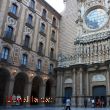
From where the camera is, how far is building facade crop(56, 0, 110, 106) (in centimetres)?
2839

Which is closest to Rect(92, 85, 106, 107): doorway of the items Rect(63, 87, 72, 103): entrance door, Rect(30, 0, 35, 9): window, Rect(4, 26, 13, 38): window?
Rect(63, 87, 72, 103): entrance door

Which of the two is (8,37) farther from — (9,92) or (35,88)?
(35,88)

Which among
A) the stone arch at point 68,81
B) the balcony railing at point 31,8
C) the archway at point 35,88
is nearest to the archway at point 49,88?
the archway at point 35,88

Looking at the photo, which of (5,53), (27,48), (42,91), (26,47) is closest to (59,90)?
(42,91)

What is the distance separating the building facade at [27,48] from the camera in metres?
23.8

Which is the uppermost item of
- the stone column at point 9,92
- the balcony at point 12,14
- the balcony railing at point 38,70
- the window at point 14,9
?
the window at point 14,9

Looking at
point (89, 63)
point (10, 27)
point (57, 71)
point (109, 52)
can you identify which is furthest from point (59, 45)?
point (10, 27)

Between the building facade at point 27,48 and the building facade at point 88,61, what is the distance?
2173 mm

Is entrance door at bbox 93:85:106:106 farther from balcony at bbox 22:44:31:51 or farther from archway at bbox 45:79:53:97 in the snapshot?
balcony at bbox 22:44:31:51

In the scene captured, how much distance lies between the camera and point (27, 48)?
26.6 metres

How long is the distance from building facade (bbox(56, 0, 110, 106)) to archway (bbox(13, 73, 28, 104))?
6281 mm

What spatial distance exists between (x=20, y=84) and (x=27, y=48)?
18.2 feet
